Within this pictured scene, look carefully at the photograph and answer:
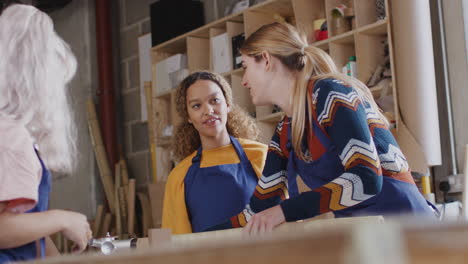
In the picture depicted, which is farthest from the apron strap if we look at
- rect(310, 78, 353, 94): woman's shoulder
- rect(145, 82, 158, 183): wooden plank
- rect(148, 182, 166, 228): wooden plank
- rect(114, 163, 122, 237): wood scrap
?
rect(114, 163, 122, 237): wood scrap

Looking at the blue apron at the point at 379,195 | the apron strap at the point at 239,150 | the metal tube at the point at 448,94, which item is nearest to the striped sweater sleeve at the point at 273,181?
the blue apron at the point at 379,195

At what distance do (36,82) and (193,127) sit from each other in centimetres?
171

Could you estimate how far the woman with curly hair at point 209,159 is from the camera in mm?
2748

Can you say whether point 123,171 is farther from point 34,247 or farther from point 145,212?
point 34,247

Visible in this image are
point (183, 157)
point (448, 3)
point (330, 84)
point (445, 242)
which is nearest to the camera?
point (445, 242)

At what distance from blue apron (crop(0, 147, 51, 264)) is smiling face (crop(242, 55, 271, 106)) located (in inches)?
40.4

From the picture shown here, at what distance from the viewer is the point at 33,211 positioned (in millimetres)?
1383

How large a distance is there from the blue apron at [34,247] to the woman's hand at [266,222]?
648 mm

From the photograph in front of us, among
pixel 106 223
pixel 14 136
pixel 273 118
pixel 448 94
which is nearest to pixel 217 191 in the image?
pixel 14 136

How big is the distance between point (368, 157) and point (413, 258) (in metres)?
1.33

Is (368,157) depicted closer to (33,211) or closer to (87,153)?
(33,211)

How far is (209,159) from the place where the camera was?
293 centimetres

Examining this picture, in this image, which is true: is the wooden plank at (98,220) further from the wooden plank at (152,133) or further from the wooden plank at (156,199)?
the wooden plank at (156,199)

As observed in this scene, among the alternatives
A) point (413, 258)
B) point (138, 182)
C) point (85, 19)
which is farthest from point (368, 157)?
point (85, 19)
